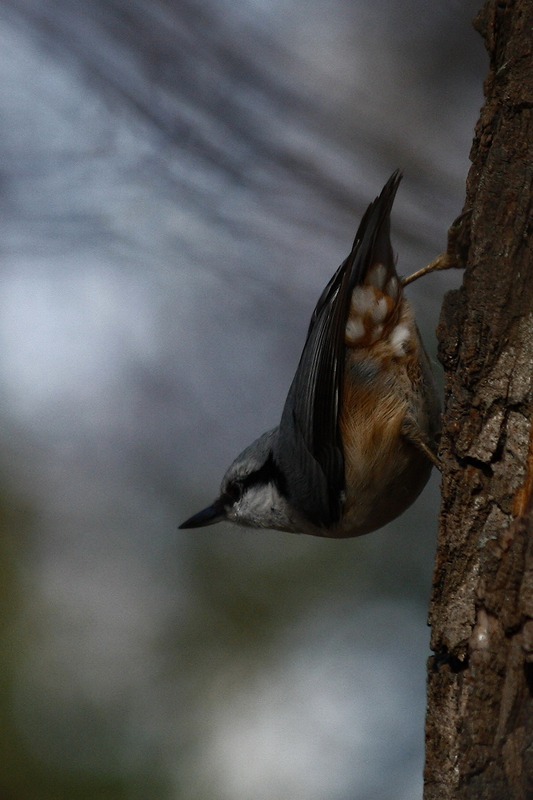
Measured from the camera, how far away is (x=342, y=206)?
3.63 m

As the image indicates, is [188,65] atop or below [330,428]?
atop

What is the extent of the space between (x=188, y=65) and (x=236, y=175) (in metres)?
0.49

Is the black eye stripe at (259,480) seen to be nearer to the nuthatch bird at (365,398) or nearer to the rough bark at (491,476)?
the nuthatch bird at (365,398)

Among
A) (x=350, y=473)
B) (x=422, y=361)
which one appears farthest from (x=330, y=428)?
(x=422, y=361)

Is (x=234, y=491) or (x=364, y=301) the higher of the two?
(x=364, y=301)

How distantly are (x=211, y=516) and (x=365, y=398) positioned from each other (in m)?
1.09

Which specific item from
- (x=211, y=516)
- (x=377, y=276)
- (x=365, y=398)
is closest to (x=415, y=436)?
(x=365, y=398)

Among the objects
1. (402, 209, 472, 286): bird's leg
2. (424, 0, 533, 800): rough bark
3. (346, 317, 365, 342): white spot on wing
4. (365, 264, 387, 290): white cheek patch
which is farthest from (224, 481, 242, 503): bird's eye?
(424, 0, 533, 800): rough bark

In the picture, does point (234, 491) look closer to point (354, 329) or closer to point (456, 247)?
point (354, 329)

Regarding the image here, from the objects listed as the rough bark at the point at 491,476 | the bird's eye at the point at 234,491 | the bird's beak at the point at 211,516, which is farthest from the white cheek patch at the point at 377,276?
the bird's beak at the point at 211,516

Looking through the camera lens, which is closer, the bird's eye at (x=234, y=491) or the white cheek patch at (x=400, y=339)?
the white cheek patch at (x=400, y=339)

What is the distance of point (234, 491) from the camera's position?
3.28m

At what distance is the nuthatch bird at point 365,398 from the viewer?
2.50 metres

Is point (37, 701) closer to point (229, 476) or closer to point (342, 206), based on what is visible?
point (229, 476)
